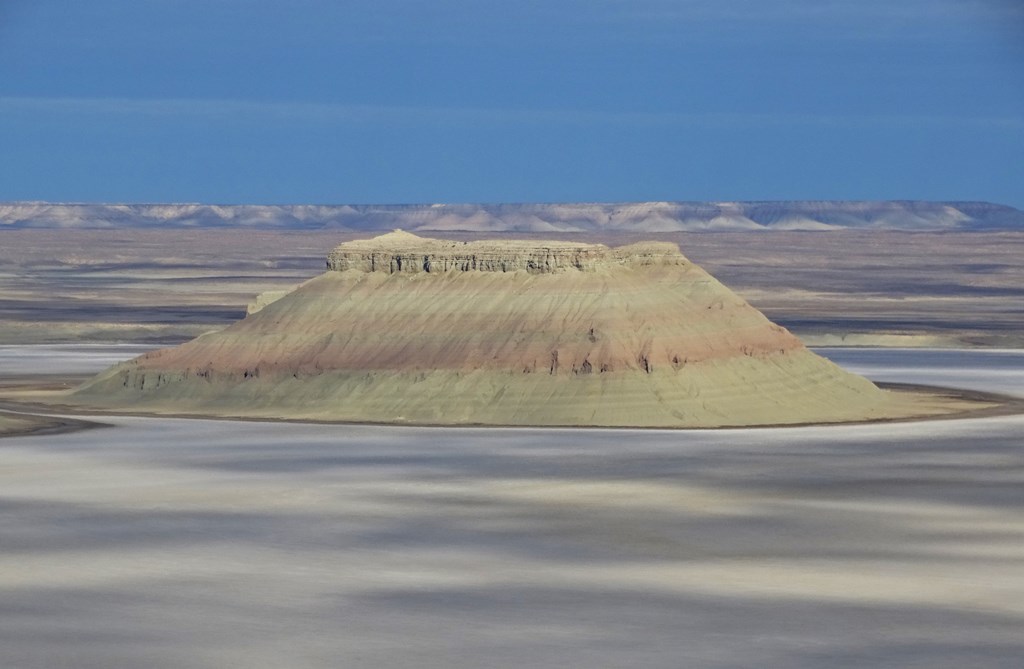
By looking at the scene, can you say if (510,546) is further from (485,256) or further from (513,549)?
(485,256)

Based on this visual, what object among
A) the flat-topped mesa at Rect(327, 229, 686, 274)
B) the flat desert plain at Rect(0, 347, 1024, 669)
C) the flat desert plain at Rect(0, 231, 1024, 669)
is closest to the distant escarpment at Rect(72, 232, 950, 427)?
the flat-topped mesa at Rect(327, 229, 686, 274)

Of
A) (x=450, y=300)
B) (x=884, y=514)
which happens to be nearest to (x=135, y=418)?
(x=450, y=300)

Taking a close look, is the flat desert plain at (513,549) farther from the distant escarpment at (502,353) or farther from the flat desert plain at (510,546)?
the distant escarpment at (502,353)

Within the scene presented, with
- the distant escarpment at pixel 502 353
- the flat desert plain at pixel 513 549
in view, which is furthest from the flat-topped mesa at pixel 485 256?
the flat desert plain at pixel 513 549

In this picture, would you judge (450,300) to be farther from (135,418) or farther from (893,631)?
(893,631)

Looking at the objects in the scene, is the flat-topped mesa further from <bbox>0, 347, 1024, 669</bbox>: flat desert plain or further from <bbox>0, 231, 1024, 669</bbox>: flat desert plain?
<bbox>0, 347, 1024, 669</bbox>: flat desert plain

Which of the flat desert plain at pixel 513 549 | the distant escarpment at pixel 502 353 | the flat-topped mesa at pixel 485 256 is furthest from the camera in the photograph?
the flat-topped mesa at pixel 485 256
